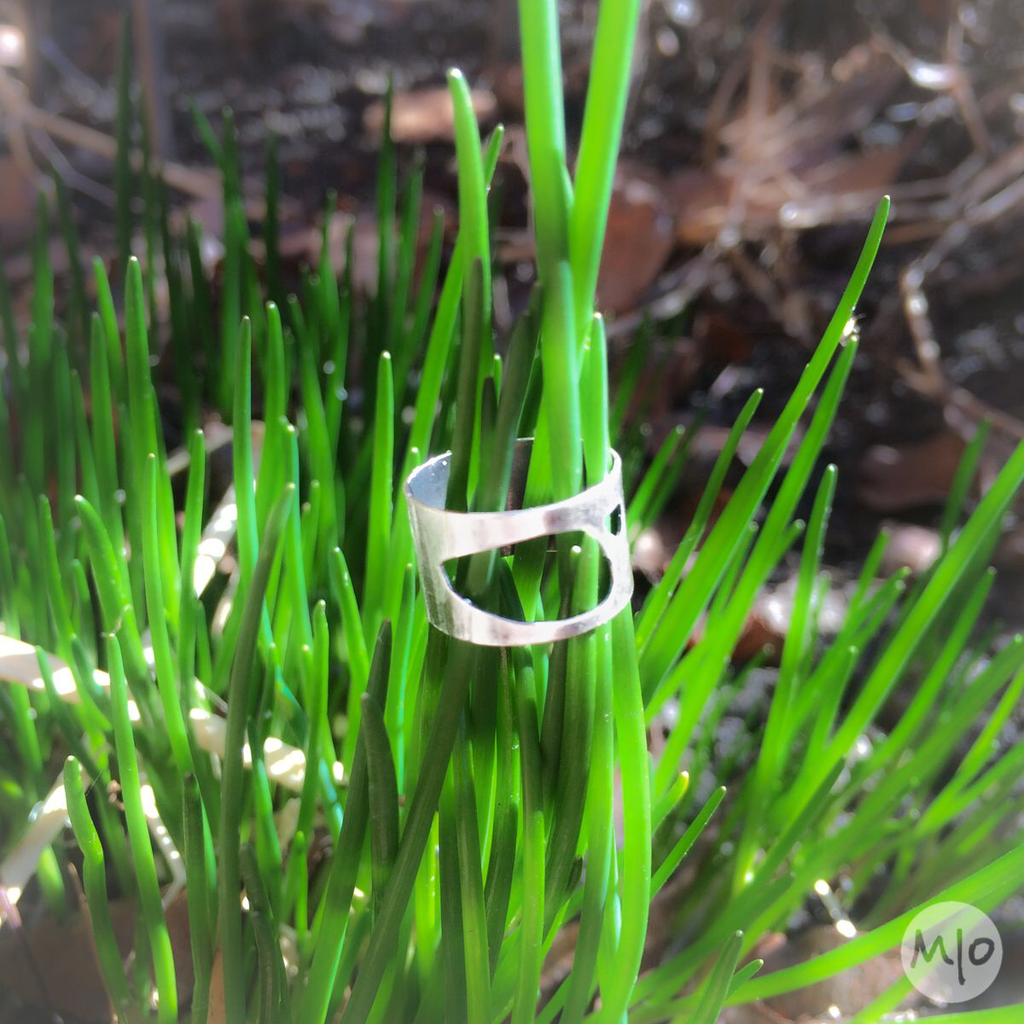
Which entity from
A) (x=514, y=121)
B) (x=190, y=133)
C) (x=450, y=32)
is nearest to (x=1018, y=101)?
(x=514, y=121)

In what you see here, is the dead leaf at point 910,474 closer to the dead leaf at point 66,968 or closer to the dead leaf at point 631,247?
the dead leaf at point 631,247

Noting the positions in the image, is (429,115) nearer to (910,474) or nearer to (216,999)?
(910,474)

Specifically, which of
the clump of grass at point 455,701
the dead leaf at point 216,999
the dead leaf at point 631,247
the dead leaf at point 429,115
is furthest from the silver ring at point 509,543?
the dead leaf at point 429,115

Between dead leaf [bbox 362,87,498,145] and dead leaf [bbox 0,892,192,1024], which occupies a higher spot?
dead leaf [bbox 362,87,498,145]

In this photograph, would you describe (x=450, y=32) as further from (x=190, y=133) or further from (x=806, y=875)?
(x=806, y=875)

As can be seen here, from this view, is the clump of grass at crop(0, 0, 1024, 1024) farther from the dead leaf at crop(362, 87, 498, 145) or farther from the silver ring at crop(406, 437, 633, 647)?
the dead leaf at crop(362, 87, 498, 145)

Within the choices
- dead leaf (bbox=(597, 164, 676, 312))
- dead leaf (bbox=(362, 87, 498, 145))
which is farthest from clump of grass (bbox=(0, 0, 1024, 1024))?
dead leaf (bbox=(362, 87, 498, 145))

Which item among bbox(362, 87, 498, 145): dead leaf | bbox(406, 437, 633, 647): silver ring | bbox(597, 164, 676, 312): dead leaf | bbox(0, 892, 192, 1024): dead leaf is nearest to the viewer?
bbox(406, 437, 633, 647): silver ring
